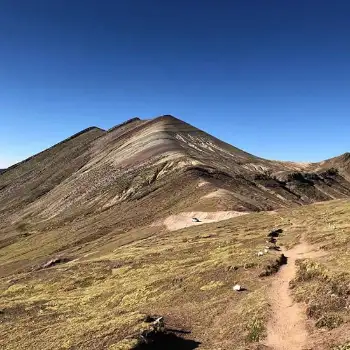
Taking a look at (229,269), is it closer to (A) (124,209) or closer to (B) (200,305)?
(B) (200,305)

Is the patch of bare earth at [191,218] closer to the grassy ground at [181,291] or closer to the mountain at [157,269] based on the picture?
the mountain at [157,269]

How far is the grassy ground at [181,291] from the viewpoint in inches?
1348

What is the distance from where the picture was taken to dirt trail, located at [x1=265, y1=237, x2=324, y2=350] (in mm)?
29959

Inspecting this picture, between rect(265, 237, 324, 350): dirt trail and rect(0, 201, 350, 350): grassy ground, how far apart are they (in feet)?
2.63

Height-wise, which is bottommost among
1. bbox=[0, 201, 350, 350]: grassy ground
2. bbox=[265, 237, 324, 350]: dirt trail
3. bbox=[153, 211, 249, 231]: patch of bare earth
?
bbox=[265, 237, 324, 350]: dirt trail

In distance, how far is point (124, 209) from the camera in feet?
511

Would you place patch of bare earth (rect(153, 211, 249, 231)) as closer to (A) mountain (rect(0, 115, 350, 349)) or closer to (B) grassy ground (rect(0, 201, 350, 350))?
(A) mountain (rect(0, 115, 350, 349))

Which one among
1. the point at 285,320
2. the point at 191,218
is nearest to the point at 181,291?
the point at 285,320

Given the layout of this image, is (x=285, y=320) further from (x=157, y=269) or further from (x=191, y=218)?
(x=191, y=218)

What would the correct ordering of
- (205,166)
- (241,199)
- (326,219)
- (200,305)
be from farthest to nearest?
1. (205,166)
2. (241,199)
3. (326,219)
4. (200,305)

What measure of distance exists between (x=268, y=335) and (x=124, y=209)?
127m

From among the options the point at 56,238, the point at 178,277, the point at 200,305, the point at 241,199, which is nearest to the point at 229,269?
the point at 178,277

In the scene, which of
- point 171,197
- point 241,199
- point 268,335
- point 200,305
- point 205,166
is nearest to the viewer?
point 268,335

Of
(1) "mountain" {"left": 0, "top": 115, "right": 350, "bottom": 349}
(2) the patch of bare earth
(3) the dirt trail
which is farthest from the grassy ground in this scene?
(2) the patch of bare earth
